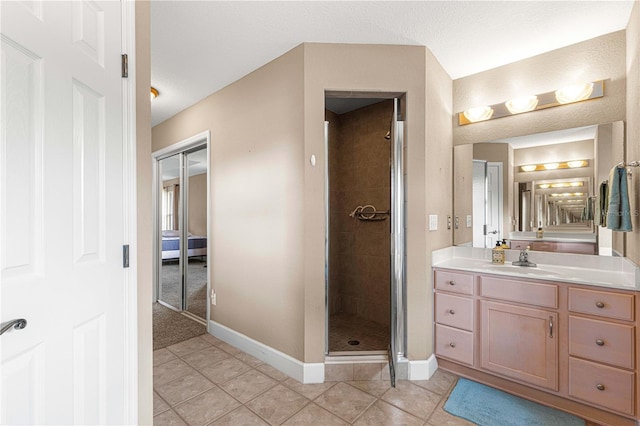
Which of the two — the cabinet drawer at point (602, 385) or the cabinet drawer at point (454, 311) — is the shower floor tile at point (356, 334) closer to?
the cabinet drawer at point (454, 311)

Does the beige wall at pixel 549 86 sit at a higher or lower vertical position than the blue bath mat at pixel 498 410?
higher

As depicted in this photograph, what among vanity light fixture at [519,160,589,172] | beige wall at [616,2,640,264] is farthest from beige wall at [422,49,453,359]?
beige wall at [616,2,640,264]

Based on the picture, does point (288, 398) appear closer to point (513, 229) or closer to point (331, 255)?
point (331, 255)

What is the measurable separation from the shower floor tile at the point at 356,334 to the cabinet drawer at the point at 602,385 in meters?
1.26

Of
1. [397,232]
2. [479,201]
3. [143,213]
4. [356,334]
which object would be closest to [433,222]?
[397,232]

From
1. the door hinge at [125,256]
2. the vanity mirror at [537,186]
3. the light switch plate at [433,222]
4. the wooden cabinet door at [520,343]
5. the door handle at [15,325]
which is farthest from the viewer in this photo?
the light switch plate at [433,222]

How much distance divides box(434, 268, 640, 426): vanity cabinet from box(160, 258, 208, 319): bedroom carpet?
256cm

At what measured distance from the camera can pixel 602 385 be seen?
5.50 ft

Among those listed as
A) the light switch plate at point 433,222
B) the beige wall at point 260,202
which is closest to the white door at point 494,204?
the light switch plate at point 433,222

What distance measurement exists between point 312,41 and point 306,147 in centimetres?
79

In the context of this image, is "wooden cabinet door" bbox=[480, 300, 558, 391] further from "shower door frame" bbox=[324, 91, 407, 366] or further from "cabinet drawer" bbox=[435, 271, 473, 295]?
"shower door frame" bbox=[324, 91, 407, 366]

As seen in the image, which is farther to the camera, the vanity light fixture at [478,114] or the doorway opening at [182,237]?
the doorway opening at [182,237]

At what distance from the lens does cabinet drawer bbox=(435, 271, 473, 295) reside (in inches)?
85.5

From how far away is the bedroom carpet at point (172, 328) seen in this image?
9.46 ft
